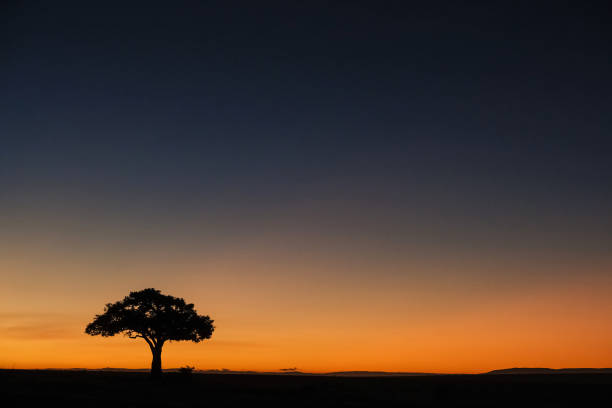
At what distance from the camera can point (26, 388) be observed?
111 feet

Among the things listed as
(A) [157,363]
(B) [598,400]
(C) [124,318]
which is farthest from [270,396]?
(C) [124,318]

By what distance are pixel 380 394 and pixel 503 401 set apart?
902cm

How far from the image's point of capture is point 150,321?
5856cm

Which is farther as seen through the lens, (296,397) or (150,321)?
(150,321)

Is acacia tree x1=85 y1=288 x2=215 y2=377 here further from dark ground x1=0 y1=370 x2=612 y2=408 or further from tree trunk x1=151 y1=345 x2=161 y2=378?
dark ground x1=0 y1=370 x2=612 y2=408

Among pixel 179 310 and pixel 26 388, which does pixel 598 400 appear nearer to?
pixel 26 388

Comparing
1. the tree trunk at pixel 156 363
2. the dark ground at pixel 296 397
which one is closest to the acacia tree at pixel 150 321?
the tree trunk at pixel 156 363

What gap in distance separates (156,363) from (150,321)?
5.08m

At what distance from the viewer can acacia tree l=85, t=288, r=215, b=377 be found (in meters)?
58.7

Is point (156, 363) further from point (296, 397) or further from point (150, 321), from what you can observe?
point (296, 397)

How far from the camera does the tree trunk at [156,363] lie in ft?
179

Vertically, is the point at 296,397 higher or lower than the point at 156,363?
lower

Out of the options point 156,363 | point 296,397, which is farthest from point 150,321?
point 296,397

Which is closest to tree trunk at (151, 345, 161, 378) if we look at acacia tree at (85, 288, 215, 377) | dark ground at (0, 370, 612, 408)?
acacia tree at (85, 288, 215, 377)
